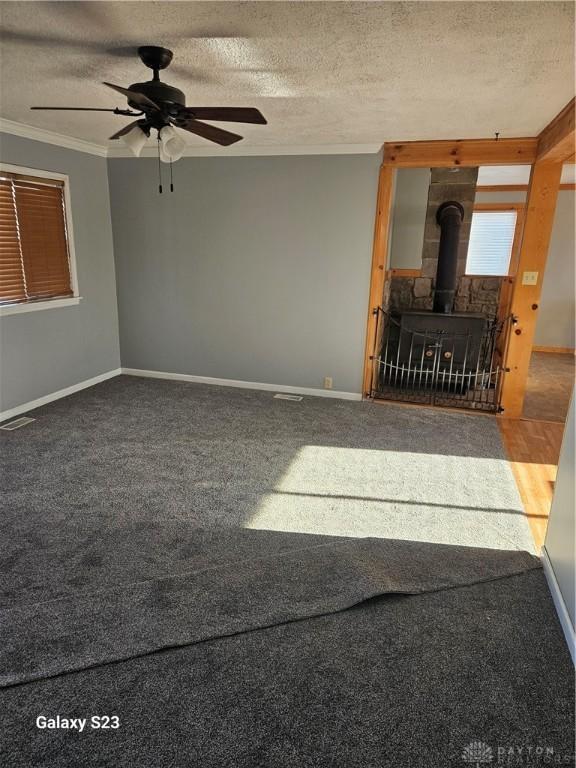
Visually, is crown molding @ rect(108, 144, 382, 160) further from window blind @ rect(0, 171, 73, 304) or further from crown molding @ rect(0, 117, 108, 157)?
window blind @ rect(0, 171, 73, 304)

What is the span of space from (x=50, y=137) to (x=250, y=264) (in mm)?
2057

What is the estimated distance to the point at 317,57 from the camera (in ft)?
7.52

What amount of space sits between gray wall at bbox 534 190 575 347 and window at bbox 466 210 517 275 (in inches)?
27.2

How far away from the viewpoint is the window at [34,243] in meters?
3.91

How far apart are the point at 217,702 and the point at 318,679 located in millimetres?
353

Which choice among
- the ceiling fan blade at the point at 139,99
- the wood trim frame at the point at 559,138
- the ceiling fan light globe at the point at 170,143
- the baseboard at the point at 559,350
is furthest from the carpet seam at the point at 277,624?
the baseboard at the point at 559,350

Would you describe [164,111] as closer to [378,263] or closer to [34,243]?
[34,243]

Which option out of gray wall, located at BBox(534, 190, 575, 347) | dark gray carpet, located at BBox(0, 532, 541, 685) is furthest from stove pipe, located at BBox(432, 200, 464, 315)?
dark gray carpet, located at BBox(0, 532, 541, 685)

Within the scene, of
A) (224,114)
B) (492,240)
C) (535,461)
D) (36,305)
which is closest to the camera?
(224,114)

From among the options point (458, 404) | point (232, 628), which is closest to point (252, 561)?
point (232, 628)

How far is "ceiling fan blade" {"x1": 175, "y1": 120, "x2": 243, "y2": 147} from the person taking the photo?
2518 millimetres

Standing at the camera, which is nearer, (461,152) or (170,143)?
(170,143)

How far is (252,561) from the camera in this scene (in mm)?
2281

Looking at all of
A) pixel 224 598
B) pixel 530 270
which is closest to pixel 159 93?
pixel 224 598
